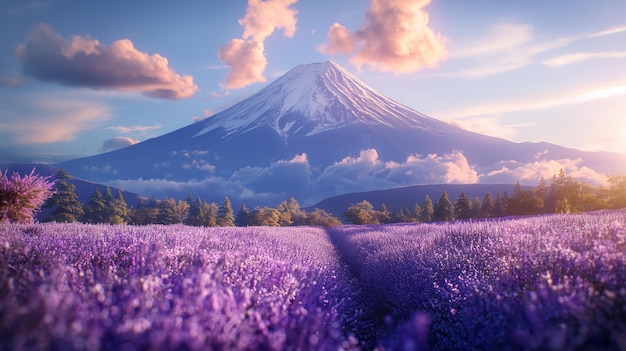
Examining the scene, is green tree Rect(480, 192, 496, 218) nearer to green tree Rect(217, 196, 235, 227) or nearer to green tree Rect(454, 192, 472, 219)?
green tree Rect(454, 192, 472, 219)

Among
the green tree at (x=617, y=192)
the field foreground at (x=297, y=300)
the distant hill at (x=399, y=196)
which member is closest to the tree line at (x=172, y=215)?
the green tree at (x=617, y=192)

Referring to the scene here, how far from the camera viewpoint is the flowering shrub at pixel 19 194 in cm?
728

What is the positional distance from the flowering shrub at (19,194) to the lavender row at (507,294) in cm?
725

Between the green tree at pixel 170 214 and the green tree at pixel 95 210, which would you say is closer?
the green tree at pixel 95 210

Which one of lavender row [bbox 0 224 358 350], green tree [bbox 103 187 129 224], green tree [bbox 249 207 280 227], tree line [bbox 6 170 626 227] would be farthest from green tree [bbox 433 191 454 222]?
lavender row [bbox 0 224 358 350]

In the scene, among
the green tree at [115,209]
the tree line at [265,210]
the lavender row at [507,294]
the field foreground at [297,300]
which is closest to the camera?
the field foreground at [297,300]

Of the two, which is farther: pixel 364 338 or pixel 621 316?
pixel 364 338

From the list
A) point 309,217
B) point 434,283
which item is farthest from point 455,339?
point 309,217

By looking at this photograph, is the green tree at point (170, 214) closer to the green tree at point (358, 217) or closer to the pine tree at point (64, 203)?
the pine tree at point (64, 203)

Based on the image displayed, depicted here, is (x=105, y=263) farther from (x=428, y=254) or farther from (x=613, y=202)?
(x=613, y=202)

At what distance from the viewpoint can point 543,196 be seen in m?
35.3

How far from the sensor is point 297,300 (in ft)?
10.4

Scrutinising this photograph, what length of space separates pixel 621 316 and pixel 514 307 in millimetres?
682

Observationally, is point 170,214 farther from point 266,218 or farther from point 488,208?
point 488,208
